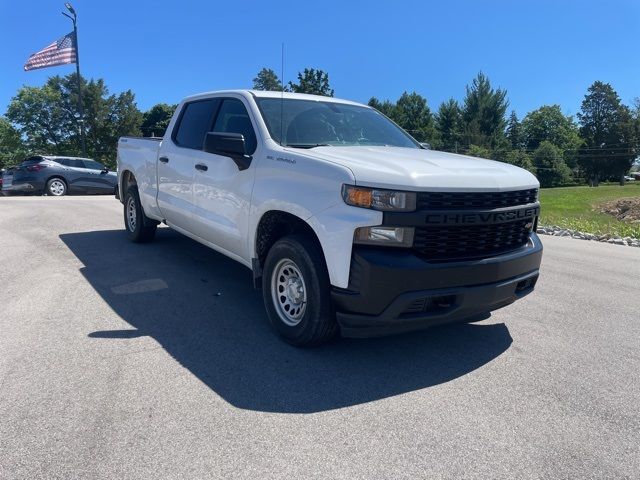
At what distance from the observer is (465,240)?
349 cm

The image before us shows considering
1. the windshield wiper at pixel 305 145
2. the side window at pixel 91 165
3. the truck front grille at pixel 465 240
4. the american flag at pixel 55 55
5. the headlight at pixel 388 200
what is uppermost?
the american flag at pixel 55 55

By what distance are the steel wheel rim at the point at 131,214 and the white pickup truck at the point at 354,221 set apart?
272 cm

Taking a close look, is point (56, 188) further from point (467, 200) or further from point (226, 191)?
point (467, 200)

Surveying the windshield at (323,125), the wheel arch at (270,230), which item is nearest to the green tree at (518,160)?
the windshield at (323,125)

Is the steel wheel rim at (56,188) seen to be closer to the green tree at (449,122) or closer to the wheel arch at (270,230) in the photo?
the wheel arch at (270,230)

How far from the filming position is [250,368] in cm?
357

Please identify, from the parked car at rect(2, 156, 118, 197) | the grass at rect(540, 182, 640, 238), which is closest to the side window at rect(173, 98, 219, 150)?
the grass at rect(540, 182, 640, 238)

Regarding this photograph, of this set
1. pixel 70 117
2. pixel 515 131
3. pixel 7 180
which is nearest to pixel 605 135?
pixel 515 131

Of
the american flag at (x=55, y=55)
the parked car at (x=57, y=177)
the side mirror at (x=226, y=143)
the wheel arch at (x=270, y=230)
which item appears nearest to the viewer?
the wheel arch at (x=270, y=230)

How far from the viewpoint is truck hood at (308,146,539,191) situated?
327 cm

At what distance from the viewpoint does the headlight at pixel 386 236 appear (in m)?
3.25

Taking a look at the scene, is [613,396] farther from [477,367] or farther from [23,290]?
[23,290]

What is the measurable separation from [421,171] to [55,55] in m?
29.2

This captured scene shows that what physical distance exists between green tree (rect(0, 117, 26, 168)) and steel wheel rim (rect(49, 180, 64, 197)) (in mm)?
50188
